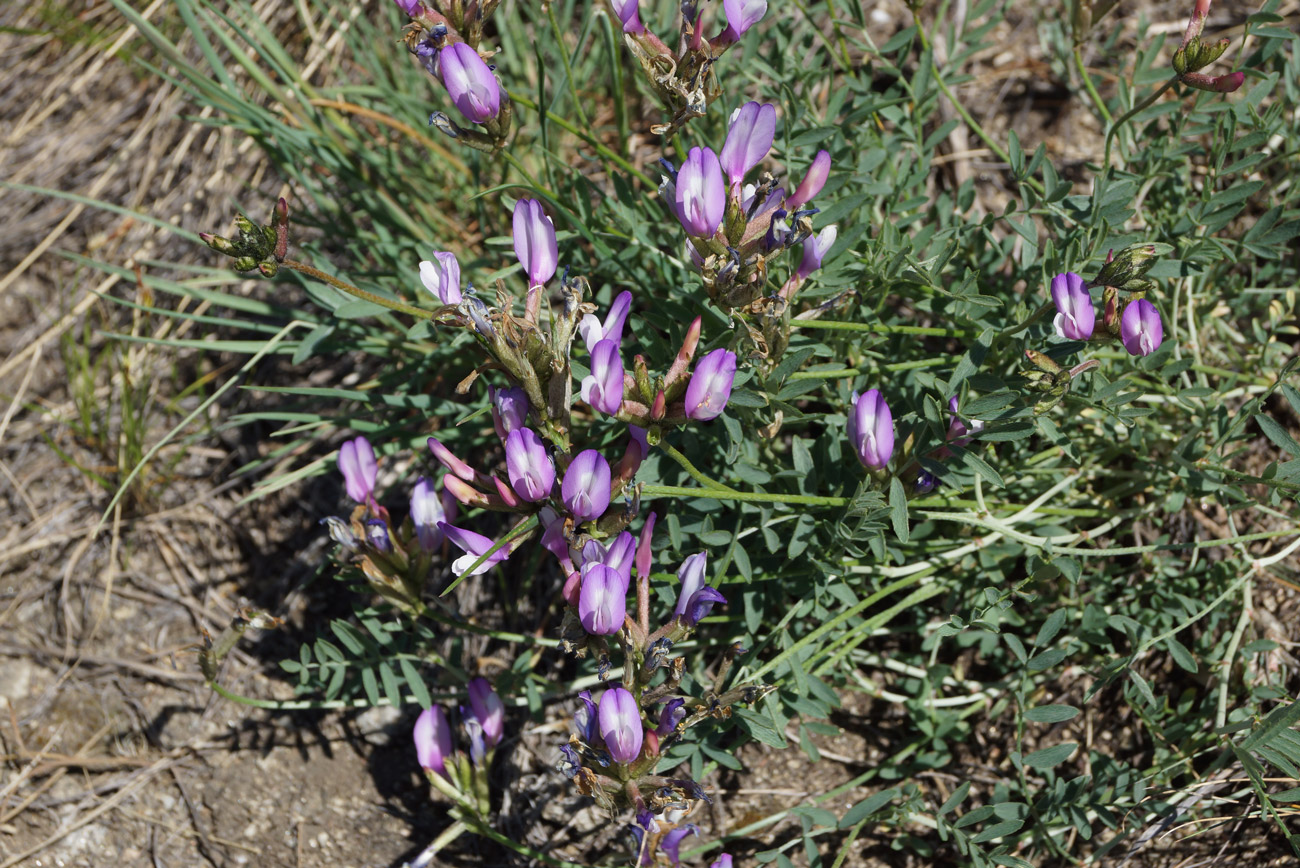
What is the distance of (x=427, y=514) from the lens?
7.45 ft

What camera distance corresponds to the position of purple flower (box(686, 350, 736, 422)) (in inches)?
68.2

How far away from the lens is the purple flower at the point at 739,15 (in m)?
1.89

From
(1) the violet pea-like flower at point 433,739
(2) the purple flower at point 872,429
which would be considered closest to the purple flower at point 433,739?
(1) the violet pea-like flower at point 433,739

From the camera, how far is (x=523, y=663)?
2422mm

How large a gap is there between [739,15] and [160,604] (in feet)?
8.37

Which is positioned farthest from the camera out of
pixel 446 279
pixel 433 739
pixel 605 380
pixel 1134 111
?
pixel 433 739

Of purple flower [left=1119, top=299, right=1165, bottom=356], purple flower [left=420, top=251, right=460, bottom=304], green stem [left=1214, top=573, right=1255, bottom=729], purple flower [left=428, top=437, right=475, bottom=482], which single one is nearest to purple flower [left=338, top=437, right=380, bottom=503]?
purple flower [left=428, top=437, right=475, bottom=482]

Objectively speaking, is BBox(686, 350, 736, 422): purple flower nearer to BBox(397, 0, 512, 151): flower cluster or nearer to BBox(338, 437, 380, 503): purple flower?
BBox(397, 0, 512, 151): flower cluster

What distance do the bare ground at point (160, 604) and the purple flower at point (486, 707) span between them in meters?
0.27

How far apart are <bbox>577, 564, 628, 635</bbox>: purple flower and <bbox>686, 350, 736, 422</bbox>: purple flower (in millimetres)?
338

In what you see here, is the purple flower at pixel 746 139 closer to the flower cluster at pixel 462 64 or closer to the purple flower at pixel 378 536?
the flower cluster at pixel 462 64

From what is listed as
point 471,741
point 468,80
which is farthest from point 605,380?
point 471,741

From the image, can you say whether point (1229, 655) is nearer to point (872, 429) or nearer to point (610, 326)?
point (872, 429)

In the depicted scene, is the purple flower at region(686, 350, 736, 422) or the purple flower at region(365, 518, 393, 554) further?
the purple flower at region(365, 518, 393, 554)
